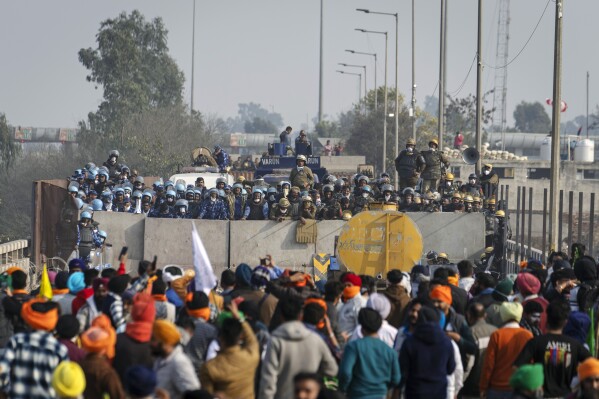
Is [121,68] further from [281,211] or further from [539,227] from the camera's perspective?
[281,211]

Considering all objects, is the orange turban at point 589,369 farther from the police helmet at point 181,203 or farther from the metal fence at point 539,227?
the police helmet at point 181,203

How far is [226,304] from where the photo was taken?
1234 cm

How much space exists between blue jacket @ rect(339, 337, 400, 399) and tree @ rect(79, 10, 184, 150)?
7549cm

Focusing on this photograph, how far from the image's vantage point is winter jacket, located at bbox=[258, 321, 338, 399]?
35.3 ft

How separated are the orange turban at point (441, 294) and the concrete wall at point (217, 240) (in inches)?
604

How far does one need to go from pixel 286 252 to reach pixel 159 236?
2519mm

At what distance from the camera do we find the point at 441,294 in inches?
509

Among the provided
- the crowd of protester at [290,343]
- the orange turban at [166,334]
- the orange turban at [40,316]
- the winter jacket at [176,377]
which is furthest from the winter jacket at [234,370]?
the orange turban at [40,316]

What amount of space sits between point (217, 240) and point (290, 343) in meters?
17.7

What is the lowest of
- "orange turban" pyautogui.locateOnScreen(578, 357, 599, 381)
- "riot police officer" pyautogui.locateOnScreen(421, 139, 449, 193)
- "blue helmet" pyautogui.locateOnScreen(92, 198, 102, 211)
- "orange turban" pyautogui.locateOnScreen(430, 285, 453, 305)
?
"orange turban" pyautogui.locateOnScreen(578, 357, 599, 381)

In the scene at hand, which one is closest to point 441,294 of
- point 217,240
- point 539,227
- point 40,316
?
point 40,316

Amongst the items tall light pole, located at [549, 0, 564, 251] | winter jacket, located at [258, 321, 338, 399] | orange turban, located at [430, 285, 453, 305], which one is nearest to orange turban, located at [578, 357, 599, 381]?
winter jacket, located at [258, 321, 338, 399]

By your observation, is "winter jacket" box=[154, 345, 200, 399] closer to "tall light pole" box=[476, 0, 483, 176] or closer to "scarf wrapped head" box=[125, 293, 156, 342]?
"scarf wrapped head" box=[125, 293, 156, 342]

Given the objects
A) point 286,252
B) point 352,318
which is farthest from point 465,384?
point 286,252
